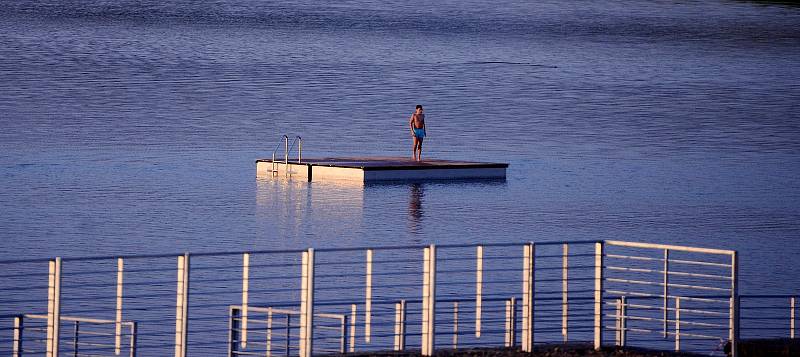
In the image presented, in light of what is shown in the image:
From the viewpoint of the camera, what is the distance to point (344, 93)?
71.4 m

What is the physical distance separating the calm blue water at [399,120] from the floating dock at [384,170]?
0.49m

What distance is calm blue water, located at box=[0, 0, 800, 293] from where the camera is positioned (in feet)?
98.1

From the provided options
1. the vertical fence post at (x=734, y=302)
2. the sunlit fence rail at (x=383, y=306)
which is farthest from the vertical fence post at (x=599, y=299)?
the vertical fence post at (x=734, y=302)

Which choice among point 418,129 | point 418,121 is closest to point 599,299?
point 418,129

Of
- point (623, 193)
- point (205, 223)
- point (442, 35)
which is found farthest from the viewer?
point (442, 35)

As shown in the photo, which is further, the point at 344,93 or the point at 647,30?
the point at 647,30

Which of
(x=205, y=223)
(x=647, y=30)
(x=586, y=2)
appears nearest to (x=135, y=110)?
(x=205, y=223)

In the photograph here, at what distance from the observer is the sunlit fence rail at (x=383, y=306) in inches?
546

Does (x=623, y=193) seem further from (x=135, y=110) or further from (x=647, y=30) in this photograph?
(x=647, y=30)

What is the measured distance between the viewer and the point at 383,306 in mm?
20297

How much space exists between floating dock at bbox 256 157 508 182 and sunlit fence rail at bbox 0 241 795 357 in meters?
9.04

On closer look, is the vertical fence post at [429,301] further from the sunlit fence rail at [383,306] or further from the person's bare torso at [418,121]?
the person's bare torso at [418,121]

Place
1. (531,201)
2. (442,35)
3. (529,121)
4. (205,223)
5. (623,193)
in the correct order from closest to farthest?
(205,223), (531,201), (623,193), (529,121), (442,35)

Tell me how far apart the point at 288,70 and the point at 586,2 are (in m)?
54.2
